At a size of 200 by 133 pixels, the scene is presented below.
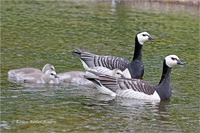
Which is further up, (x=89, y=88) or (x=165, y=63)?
(x=165, y=63)

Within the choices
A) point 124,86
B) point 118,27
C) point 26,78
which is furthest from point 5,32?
point 124,86

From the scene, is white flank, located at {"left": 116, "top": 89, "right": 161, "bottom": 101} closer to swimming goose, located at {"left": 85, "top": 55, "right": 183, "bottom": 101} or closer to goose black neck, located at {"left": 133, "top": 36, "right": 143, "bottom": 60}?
swimming goose, located at {"left": 85, "top": 55, "right": 183, "bottom": 101}

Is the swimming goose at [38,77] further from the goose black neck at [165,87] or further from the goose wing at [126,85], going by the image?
the goose black neck at [165,87]

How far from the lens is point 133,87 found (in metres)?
13.4

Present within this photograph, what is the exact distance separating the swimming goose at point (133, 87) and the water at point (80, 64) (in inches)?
9.7

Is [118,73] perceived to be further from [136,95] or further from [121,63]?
[136,95]

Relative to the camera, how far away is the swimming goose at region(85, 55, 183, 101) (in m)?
13.4

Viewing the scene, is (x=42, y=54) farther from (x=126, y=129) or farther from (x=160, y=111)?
(x=126, y=129)

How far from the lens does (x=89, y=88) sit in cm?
1467

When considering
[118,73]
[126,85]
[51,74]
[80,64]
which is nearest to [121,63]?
[118,73]

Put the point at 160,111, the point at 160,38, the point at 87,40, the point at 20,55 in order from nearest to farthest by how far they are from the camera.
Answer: the point at 160,111
the point at 20,55
the point at 87,40
the point at 160,38

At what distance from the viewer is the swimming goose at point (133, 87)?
13.4 m

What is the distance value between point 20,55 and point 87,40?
534 centimetres

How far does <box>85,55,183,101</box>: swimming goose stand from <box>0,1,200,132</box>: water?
0.25m
